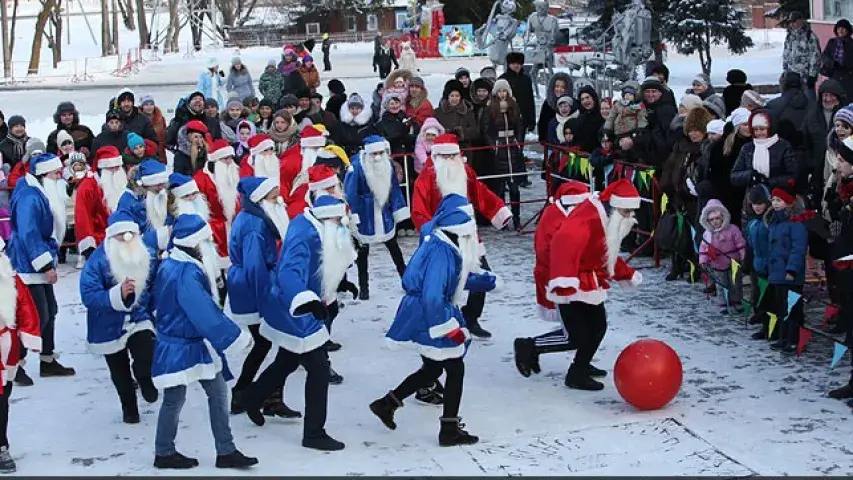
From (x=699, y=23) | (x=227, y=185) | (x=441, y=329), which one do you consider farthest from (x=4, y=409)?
(x=699, y=23)

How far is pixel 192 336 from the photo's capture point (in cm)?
803

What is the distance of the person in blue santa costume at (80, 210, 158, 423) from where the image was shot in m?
8.91

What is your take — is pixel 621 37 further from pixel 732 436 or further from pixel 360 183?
pixel 732 436

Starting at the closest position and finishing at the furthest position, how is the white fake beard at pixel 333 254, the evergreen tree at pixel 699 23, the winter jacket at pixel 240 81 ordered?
1. the white fake beard at pixel 333 254
2. the winter jacket at pixel 240 81
3. the evergreen tree at pixel 699 23

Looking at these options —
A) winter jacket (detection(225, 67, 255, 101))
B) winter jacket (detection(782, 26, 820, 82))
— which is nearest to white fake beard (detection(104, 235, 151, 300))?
winter jacket (detection(782, 26, 820, 82))

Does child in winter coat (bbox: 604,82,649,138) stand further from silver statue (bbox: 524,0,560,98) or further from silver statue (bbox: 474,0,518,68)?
silver statue (bbox: 474,0,518,68)

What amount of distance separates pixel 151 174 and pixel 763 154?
497 centimetres

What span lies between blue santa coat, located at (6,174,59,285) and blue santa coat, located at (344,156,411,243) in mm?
2918

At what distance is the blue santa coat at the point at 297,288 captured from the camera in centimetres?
834

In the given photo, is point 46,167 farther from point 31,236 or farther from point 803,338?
point 803,338

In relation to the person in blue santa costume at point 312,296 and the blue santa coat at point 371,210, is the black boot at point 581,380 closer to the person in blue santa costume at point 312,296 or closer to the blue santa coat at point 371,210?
the person in blue santa costume at point 312,296

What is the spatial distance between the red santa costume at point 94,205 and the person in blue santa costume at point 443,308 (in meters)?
3.79

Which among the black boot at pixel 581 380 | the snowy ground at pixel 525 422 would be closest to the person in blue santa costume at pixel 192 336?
the snowy ground at pixel 525 422

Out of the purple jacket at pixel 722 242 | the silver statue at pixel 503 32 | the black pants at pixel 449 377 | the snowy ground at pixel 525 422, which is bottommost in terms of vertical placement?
the snowy ground at pixel 525 422
